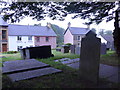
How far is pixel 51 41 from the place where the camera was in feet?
50.3

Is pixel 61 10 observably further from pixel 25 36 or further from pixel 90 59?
pixel 25 36

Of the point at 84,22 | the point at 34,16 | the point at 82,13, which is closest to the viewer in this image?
the point at 34,16

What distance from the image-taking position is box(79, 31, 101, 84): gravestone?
2.59 m

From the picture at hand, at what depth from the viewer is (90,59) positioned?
2.75 meters

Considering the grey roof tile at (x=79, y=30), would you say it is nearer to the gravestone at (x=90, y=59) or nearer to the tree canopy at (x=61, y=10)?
the tree canopy at (x=61, y=10)

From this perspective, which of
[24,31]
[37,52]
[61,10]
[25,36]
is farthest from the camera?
[25,36]

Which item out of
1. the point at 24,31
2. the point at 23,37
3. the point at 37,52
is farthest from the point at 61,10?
the point at 23,37

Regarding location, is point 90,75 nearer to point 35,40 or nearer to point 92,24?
point 92,24

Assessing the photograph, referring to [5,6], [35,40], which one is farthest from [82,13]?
[35,40]

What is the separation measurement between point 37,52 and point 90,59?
12.8 feet

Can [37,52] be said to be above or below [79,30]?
below

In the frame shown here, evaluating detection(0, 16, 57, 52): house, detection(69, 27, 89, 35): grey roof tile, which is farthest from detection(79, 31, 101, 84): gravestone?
detection(0, 16, 57, 52): house

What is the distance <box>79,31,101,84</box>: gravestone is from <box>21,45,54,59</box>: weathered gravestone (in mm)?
3555

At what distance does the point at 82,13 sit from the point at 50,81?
14.0 ft
